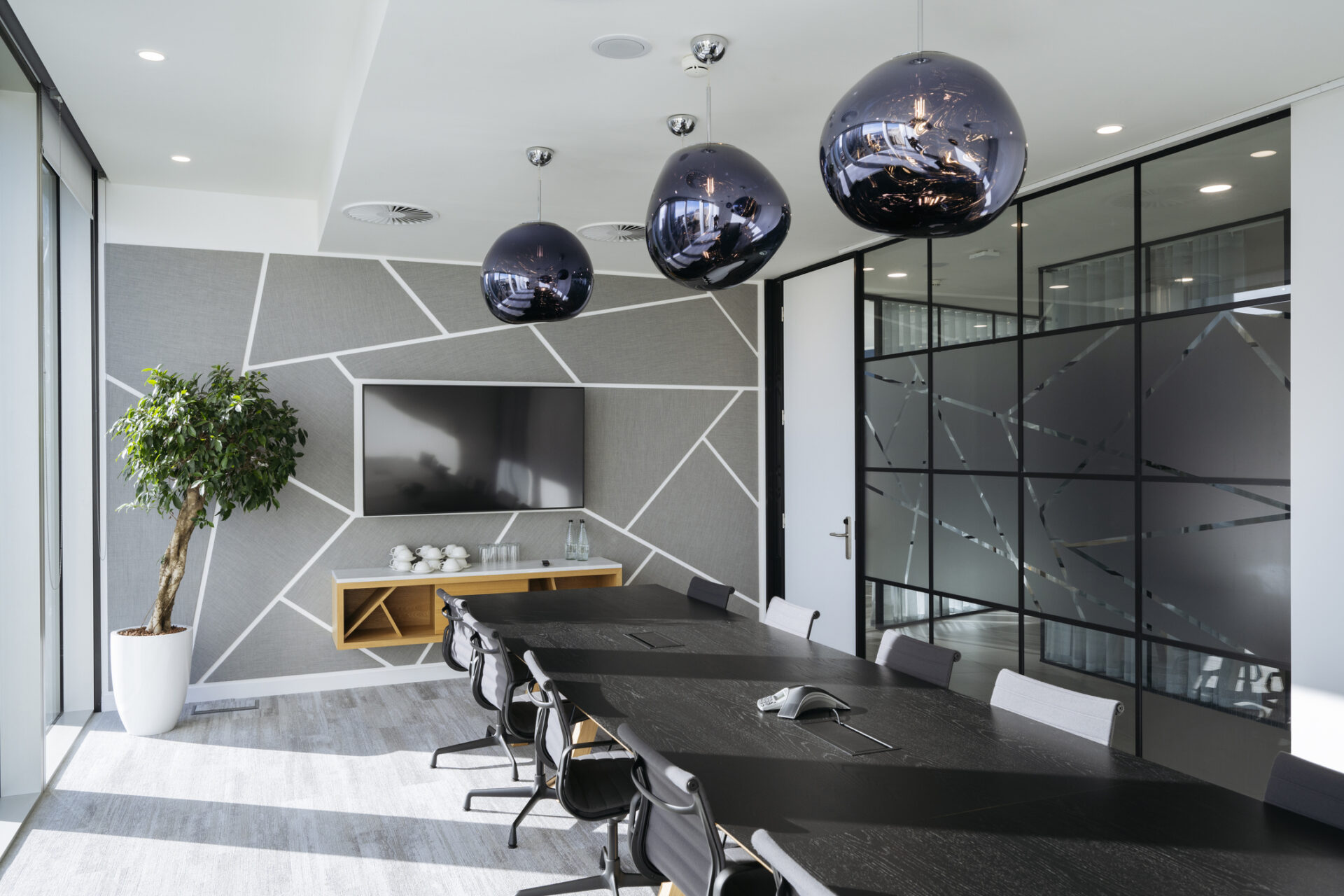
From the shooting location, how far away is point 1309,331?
314cm

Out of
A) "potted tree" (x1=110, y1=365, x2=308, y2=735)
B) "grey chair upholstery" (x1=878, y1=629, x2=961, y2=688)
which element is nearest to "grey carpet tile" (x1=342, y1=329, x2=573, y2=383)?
"potted tree" (x1=110, y1=365, x2=308, y2=735)

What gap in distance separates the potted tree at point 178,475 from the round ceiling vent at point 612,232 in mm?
2013

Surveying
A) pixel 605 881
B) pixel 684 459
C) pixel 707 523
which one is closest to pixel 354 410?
pixel 684 459

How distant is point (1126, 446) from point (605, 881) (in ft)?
9.07

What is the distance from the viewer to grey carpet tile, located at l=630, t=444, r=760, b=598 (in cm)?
645

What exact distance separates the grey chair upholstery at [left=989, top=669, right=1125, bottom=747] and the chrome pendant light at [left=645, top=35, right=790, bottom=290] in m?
1.39

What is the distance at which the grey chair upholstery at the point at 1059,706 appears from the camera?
2240 mm

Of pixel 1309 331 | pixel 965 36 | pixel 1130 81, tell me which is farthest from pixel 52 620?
pixel 1309 331

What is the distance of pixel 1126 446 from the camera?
3.86 metres

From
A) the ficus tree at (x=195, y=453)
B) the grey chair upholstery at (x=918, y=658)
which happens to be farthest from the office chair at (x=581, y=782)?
the ficus tree at (x=195, y=453)

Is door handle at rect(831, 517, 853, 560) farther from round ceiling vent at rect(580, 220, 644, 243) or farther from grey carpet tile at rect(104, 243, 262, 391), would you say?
grey carpet tile at rect(104, 243, 262, 391)

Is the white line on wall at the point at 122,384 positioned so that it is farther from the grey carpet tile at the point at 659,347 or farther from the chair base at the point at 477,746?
the chair base at the point at 477,746

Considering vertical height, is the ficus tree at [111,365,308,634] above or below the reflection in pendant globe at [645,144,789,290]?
below

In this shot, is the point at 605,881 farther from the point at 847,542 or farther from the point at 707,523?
the point at 707,523
